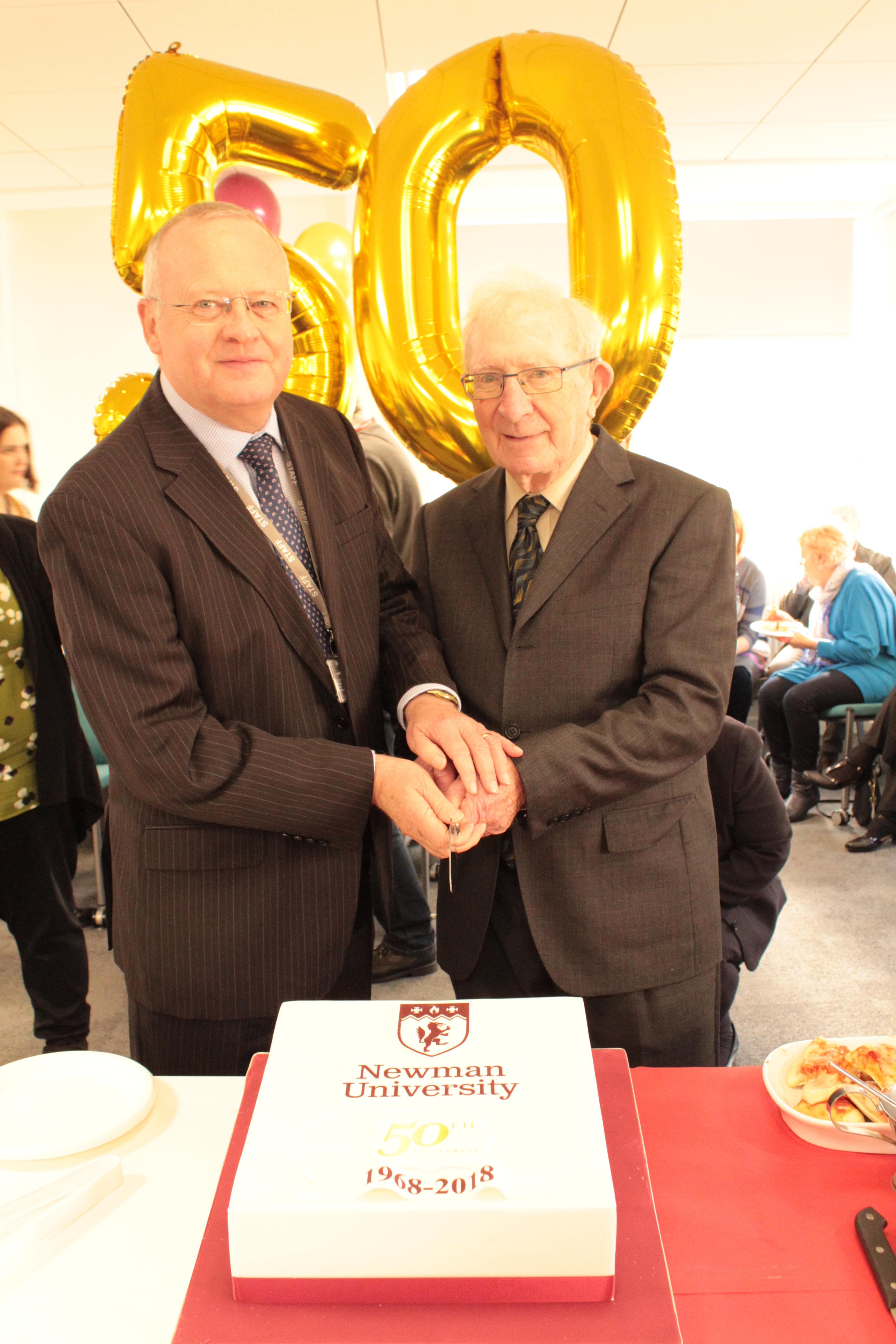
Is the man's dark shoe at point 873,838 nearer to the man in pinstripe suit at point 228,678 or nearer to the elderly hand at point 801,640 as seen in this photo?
the elderly hand at point 801,640

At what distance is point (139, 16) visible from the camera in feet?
12.4

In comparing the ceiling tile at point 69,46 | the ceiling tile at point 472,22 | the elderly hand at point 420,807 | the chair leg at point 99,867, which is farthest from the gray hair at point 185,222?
the ceiling tile at point 69,46

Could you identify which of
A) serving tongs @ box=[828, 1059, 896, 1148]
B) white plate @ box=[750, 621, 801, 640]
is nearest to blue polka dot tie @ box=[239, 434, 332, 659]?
serving tongs @ box=[828, 1059, 896, 1148]

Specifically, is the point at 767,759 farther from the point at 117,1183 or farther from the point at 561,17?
the point at 117,1183

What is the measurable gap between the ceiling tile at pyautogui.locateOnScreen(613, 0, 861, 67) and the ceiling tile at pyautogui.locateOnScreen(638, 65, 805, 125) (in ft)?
0.26

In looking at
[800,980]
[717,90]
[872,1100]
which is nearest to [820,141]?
[717,90]

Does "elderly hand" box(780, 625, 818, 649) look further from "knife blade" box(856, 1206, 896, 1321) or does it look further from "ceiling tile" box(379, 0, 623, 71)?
"knife blade" box(856, 1206, 896, 1321)

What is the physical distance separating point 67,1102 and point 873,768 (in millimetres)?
3932

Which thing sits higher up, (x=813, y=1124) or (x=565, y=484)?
(x=565, y=484)

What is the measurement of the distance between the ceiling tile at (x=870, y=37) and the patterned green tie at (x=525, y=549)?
3633 millimetres

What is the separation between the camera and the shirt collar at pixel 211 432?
53.9 inches

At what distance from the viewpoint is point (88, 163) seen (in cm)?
546

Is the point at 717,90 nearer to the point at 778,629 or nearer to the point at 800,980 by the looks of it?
the point at 778,629

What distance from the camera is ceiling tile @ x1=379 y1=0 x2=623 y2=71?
3779 mm
